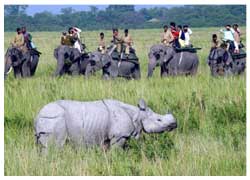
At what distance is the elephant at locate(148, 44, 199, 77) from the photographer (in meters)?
19.8

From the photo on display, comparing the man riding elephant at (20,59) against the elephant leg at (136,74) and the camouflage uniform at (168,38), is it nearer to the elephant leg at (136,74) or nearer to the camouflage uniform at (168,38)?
the elephant leg at (136,74)

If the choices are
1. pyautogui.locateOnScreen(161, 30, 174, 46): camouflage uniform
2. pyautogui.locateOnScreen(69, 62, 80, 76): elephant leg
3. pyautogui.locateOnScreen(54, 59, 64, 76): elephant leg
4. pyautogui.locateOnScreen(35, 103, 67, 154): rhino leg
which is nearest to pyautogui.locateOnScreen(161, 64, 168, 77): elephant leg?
pyautogui.locateOnScreen(161, 30, 174, 46): camouflage uniform

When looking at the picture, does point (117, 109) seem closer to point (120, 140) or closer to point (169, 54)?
point (120, 140)

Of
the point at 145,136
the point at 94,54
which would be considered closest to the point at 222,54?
the point at 94,54

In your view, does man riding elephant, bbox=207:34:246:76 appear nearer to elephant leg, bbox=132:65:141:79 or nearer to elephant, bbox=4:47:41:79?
elephant leg, bbox=132:65:141:79

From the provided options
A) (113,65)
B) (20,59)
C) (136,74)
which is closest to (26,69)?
(20,59)

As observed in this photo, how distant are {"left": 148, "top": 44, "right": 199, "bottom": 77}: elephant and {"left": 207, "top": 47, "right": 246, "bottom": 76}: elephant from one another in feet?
2.20

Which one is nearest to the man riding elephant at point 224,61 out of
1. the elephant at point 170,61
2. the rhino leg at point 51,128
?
the elephant at point 170,61

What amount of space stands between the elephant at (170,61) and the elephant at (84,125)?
10.6 m

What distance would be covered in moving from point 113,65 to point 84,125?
9.68 m

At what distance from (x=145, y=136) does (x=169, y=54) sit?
10901 mm

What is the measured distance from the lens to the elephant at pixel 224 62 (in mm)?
19422

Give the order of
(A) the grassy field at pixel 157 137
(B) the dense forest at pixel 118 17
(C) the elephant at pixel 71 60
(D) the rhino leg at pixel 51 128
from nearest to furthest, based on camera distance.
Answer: (A) the grassy field at pixel 157 137 → (D) the rhino leg at pixel 51 128 → (C) the elephant at pixel 71 60 → (B) the dense forest at pixel 118 17

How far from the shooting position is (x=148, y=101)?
37.3 feet
